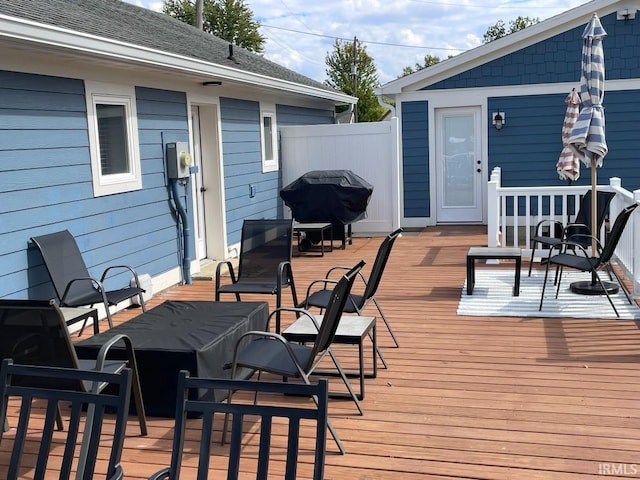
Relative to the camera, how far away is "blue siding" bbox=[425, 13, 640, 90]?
10336 millimetres

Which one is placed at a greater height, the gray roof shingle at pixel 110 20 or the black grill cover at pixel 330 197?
the gray roof shingle at pixel 110 20

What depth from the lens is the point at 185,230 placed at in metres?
7.51

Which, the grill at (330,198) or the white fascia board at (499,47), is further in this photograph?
the white fascia board at (499,47)

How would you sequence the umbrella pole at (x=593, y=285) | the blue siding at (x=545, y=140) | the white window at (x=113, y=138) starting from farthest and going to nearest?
the blue siding at (x=545, y=140), the umbrella pole at (x=593, y=285), the white window at (x=113, y=138)

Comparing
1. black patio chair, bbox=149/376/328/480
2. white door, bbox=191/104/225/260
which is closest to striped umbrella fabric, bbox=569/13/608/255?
white door, bbox=191/104/225/260

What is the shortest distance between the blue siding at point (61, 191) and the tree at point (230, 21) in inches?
1096

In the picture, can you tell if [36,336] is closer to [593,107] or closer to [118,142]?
[118,142]

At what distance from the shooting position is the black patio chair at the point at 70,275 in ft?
16.7

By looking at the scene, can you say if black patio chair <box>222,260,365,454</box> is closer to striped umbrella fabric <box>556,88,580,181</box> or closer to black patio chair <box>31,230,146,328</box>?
black patio chair <box>31,230,146,328</box>

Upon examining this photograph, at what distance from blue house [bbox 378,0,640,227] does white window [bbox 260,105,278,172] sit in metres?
1.96

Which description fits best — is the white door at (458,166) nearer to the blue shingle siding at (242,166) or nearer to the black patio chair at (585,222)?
the blue shingle siding at (242,166)

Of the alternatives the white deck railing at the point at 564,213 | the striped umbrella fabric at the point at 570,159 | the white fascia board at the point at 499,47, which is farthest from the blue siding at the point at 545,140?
the striped umbrella fabric at the point at 570,159

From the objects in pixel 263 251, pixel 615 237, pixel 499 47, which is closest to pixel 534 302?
pixel 615 237

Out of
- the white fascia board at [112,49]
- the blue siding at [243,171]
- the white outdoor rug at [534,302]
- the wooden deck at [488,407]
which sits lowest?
the wooden deck at [488,407]
